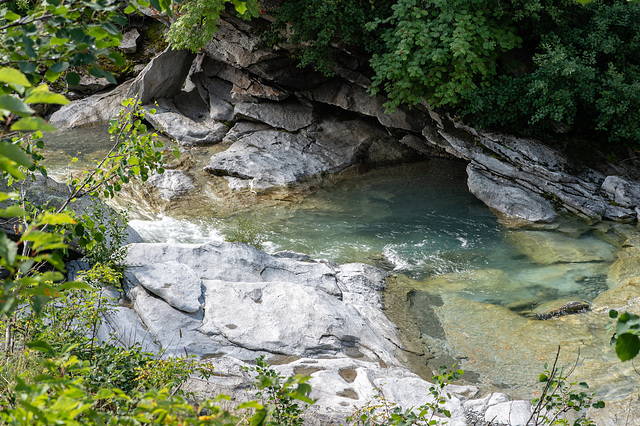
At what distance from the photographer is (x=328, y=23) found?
39.2 ft

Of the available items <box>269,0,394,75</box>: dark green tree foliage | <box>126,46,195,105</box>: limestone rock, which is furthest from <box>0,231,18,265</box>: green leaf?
<box>126,46,195,105</box>: limestone rock

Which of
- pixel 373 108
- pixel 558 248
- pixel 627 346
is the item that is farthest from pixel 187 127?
pixel 627 346

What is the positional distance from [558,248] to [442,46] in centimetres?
533

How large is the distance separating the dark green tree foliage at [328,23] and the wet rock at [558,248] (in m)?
5.96

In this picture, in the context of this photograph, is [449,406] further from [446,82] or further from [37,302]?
[446,82]

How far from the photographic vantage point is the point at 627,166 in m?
11.3

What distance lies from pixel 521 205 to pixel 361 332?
629cm

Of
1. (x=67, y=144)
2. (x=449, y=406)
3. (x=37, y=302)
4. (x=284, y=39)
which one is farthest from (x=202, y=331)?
(x=67, y=144)

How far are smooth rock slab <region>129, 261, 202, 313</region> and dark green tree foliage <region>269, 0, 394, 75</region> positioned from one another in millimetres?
7750

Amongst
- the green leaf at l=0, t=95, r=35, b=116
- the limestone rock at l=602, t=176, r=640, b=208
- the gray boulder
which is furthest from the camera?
the gray boulder

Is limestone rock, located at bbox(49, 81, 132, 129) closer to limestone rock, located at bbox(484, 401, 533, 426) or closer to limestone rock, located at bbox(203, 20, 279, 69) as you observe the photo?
limestone rock, located at bbox(203, 20, 279, 69)

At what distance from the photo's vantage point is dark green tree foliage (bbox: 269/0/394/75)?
473 inches

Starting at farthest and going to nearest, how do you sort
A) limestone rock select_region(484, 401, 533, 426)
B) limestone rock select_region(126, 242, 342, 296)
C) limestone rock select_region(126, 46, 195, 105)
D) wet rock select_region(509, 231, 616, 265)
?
limestone rock select_region(126, 46, 195, 105) < wet rock select_region(509, 231, 616, 265) < limestone rock select_region(126, 242, 342, 296) < limestone rock select_region(484, 401, 533, 426)

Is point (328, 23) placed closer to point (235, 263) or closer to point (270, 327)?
point (235, 263)
